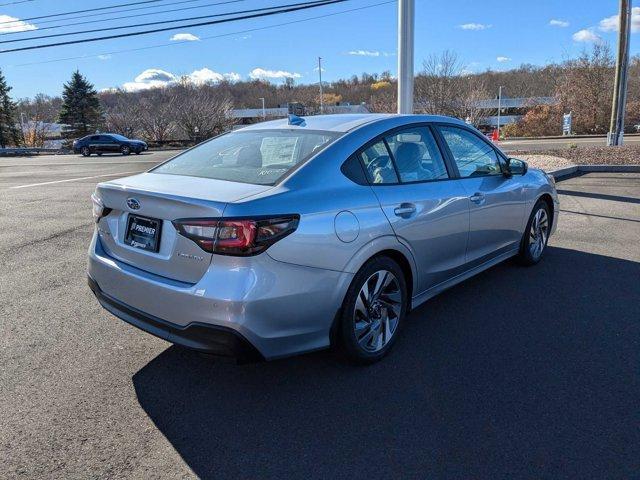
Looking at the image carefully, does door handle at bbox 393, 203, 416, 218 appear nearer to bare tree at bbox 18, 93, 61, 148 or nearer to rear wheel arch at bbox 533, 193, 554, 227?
rear wheel arch at bbox 533, 193, 554, 227

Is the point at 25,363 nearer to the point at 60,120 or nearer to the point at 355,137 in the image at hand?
the point at 355,137

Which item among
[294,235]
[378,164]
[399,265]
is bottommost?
[399,265]

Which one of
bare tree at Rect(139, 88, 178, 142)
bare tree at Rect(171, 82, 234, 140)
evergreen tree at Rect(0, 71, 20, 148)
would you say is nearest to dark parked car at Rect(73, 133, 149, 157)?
bare tree at Rect(139, 88, 178, 142)

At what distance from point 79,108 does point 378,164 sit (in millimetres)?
59749

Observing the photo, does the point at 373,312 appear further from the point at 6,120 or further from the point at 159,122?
the point at 6,120

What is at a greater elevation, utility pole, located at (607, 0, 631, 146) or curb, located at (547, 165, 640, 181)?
utility pole, located at (607, 0, 631, 146)

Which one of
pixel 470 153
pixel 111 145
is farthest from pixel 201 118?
pixel 470 153

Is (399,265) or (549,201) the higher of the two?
(549,201)

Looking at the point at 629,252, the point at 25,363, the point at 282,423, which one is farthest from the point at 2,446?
the point at 629,252

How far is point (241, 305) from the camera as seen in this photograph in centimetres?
262

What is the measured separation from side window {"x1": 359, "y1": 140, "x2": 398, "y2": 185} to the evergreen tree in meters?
65.3

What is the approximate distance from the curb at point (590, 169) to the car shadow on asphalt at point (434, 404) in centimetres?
897

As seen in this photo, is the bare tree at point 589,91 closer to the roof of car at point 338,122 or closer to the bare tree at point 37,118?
the roof of car at point 338,122

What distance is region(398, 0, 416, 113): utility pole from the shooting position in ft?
33.8
